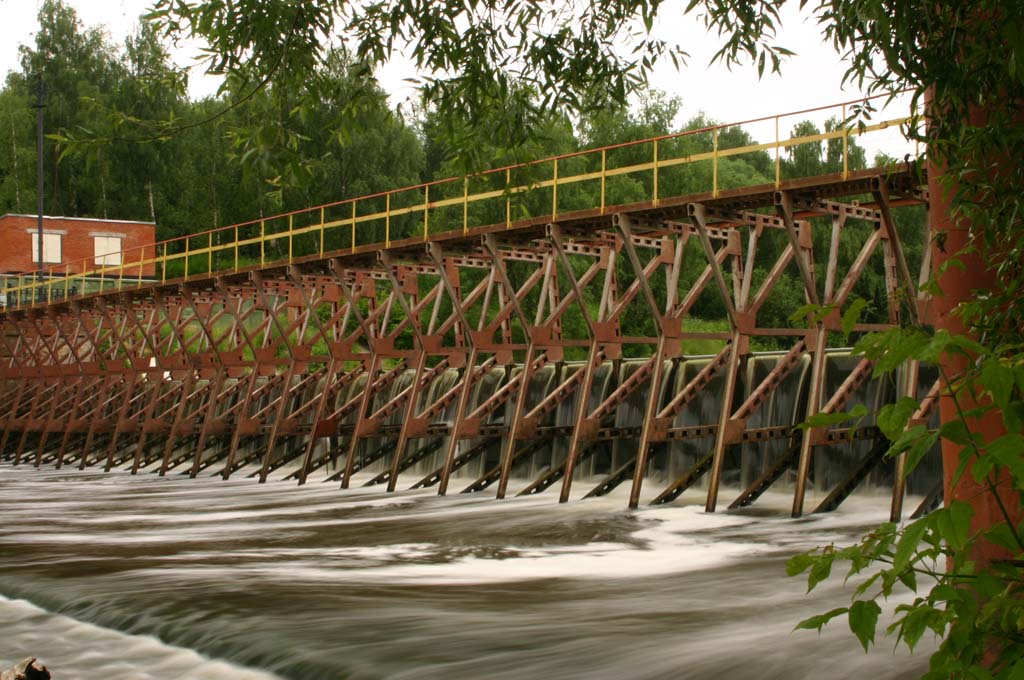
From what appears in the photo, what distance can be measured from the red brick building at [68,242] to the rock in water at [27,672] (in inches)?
1738

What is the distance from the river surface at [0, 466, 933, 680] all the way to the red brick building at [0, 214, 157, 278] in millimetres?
34056

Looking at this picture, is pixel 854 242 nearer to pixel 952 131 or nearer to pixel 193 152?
pixel 193 152

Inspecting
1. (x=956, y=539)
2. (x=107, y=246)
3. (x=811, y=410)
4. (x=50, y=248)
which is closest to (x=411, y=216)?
(x=107, y=246)

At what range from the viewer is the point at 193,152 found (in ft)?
205

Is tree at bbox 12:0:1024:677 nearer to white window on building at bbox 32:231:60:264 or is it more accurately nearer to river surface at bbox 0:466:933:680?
river surface at bbox 0:466:933:680

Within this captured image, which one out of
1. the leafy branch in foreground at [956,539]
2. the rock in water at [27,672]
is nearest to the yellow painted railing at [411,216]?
the rock in water at [27,672]

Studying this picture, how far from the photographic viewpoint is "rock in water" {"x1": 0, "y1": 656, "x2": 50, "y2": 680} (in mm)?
5914

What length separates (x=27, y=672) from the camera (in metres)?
5.98

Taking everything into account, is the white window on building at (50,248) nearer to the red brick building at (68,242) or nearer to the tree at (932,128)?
the red brick building at (68,242)

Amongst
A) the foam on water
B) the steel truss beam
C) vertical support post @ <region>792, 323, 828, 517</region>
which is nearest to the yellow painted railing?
the steel truss beam

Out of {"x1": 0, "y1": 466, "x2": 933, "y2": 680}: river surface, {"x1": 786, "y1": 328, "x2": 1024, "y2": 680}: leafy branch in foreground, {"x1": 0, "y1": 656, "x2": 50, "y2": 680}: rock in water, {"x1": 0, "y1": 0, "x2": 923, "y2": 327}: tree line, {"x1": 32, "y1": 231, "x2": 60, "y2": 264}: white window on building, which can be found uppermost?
{"x1": 0, "y1": 0, "x2": 923, "y2": 327}: tree line

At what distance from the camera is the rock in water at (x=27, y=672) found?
591 centimetres

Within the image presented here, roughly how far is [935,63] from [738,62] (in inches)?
84.9

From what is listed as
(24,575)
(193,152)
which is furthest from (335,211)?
(24,575)
